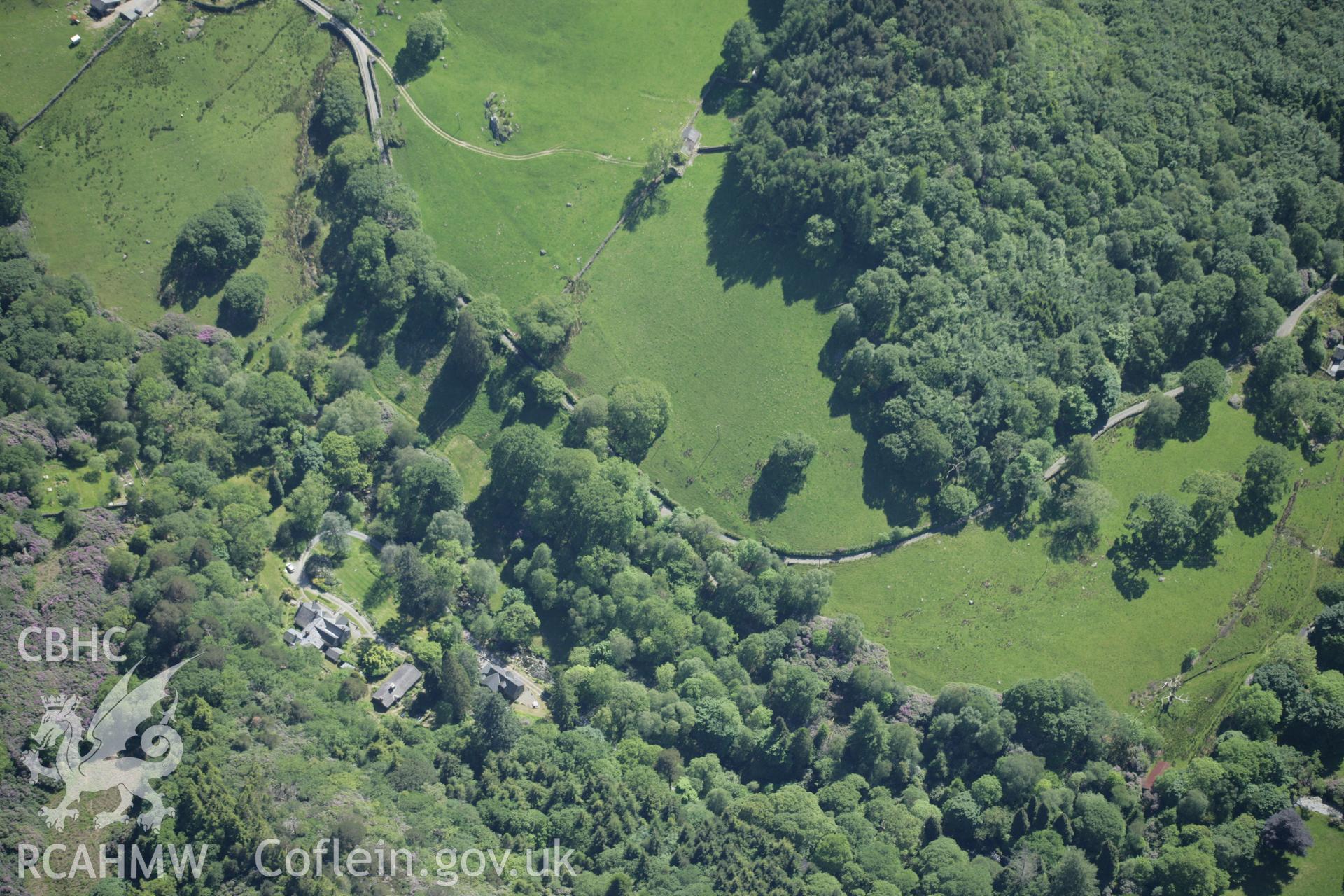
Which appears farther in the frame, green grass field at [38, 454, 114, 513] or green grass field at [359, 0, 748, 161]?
green grass field at [359, 0, 748, 161]

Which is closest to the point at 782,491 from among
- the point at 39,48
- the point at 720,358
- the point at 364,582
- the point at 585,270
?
the point at 720,358

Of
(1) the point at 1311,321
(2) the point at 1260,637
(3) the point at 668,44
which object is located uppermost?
(1) the point at 1311,321

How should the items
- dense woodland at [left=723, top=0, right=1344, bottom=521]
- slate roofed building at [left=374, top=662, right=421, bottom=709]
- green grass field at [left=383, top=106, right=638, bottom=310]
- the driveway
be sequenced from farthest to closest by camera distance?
green grass field at [left=383, top=106, right=638, bottom=310]
dense woodland at [left=723, top=0, right=1344, bottom=521]
the driveway
slate roofed building at [left=374, top=662, right=421, bottom=709]

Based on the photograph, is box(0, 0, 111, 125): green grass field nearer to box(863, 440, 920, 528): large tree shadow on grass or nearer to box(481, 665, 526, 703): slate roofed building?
box(481, 665, 526, 703): slate roofed building

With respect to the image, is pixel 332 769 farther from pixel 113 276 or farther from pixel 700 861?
pixel 113 276

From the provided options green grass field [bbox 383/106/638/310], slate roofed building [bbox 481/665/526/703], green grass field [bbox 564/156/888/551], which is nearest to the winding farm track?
green grass field [bbox 383/106/638/310]

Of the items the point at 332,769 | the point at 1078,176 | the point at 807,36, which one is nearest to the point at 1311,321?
the point at 1078,176

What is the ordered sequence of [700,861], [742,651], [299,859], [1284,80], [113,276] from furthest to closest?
[1284,80], [113,276], [742,651], [700,861], [299,859]

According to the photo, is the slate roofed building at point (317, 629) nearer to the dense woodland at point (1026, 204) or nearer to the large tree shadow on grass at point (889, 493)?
the large tree shadow on grass at point (889, 493)
